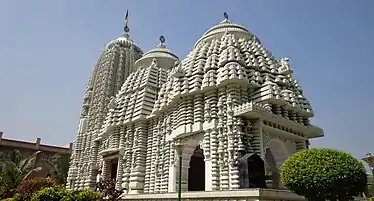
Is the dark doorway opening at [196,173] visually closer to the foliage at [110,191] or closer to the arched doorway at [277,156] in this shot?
the arched doorway at [277,156]

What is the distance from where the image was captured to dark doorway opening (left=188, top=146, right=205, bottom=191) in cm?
2927

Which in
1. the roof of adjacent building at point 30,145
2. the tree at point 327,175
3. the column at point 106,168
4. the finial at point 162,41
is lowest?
the tree at point 327,175

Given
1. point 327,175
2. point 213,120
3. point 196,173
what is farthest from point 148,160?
point 327,175

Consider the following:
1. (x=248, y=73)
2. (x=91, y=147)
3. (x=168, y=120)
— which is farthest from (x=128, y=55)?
(x=248, y=73)

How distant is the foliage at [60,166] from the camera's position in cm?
4575

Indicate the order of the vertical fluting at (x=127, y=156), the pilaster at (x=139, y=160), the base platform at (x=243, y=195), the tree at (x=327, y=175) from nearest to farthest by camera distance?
the tree at (x=327, y=175), the base platform at (x=243, y=195), the pilaster at (x=139, y=160), the vertical fluting at (x=127, y=156)

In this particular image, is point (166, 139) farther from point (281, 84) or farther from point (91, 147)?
point (91, 147)

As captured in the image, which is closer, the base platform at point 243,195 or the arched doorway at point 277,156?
the base platform at point 243,195

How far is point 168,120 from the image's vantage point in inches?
1094

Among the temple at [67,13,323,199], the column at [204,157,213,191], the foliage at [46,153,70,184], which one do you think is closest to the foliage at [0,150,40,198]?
the temple at [67,13,323,199]

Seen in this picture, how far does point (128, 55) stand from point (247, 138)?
1241 inches

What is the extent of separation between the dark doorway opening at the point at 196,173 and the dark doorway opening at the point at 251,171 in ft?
32.6

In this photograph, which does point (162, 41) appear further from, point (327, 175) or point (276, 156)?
point (327, 175)

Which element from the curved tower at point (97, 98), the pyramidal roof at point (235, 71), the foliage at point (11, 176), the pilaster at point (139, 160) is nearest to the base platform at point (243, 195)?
the pyramidal roof at point (235, 71)
